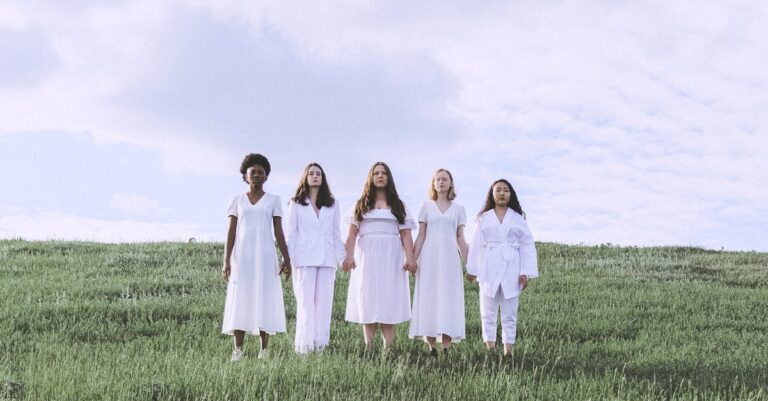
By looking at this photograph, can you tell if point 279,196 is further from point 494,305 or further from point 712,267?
point 712,267

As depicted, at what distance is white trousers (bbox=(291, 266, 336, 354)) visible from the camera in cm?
982

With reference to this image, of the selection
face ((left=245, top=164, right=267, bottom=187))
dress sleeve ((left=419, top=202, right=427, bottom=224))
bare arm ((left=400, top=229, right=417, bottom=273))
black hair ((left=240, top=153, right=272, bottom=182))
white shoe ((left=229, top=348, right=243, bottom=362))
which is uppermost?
black hair ((left=240, top=153, right=272, bottom=182))

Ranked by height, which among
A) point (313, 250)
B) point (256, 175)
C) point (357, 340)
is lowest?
point (357, 340)

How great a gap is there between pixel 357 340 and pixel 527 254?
2.80 metres

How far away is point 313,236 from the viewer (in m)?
9.92

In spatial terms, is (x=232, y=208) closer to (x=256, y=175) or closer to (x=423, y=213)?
(x=256, y=175)

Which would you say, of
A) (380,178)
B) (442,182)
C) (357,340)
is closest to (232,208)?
(380,178)

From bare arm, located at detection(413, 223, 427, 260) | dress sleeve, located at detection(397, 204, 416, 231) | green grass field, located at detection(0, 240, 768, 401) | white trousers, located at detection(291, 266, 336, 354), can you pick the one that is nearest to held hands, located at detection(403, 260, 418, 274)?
bare arm, located at detection(413, 223, 427, 260)

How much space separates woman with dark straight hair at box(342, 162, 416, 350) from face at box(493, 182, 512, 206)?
136 cm

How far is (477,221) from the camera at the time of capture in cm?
1089

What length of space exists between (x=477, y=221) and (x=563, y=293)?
7.37m

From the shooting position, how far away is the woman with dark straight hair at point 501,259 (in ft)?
34.0

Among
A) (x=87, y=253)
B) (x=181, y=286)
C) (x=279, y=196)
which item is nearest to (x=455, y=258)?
(x=279, y=196)

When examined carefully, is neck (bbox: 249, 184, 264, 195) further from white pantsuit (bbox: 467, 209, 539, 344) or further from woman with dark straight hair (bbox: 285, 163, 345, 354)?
white pantsuit (bbox: 467, 209, 539, 344)
